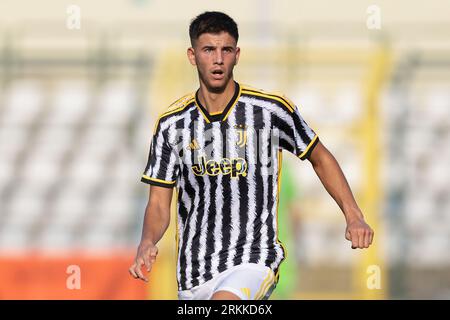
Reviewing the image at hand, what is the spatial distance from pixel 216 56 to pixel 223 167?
57 cm

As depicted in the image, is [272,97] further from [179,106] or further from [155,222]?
[155,222]

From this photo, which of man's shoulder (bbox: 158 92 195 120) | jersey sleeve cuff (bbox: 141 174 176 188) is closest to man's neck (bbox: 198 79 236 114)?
man's shoulder (bbox: 158 92 195 120)

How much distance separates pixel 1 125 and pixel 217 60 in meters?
11.4

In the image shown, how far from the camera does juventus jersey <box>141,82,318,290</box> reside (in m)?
5.75

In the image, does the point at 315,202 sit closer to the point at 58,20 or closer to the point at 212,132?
the point at 58,20

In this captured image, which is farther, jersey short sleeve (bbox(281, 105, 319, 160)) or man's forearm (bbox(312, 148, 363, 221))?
jersey short sleeve (bbox(281, 105, 319, 160))

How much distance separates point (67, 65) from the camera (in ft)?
56.4

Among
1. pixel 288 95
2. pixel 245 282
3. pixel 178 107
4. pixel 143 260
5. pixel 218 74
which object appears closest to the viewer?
pixel 143 260

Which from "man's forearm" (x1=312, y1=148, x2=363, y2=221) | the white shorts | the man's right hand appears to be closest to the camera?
the man's right hand

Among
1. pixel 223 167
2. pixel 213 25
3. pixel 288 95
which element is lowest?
pixel 223 167

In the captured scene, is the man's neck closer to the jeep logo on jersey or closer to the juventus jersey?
the juventus jersey

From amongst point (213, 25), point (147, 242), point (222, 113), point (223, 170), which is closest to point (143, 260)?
point (147, 242)

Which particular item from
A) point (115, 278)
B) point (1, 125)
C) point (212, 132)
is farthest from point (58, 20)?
point (212, 132)

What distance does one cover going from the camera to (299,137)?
5.90m
